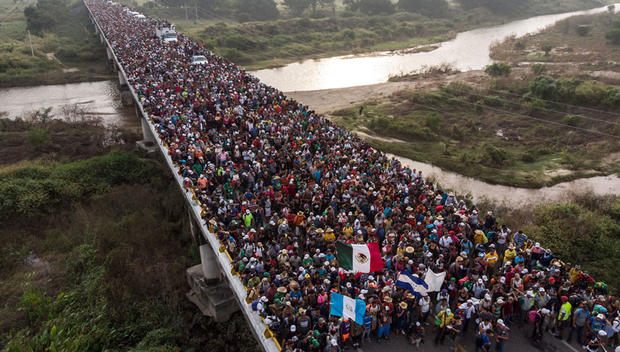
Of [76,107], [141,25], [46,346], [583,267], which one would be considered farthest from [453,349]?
[141,25]

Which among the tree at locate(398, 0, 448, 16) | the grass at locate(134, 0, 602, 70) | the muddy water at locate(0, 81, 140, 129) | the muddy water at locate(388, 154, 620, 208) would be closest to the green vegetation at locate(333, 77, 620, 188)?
the muddy water at locate(388, 154, 620, 208)

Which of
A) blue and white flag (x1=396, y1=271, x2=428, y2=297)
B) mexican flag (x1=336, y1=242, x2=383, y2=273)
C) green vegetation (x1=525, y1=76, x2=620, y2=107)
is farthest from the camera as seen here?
green vegetation (x1=525, y1=76, x2=620, y2=107)

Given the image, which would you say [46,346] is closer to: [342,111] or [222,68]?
[222,68]

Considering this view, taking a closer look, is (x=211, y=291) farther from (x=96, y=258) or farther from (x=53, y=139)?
(x=53, y=139)

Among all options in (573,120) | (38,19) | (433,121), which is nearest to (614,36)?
(573,120)

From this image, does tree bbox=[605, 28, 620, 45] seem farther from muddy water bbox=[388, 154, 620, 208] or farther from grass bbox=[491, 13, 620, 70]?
muddy water bbox=[388, 154, 620, 208]

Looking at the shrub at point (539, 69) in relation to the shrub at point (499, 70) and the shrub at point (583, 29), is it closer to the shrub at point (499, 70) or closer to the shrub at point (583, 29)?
the shrub at point (499, 70)
